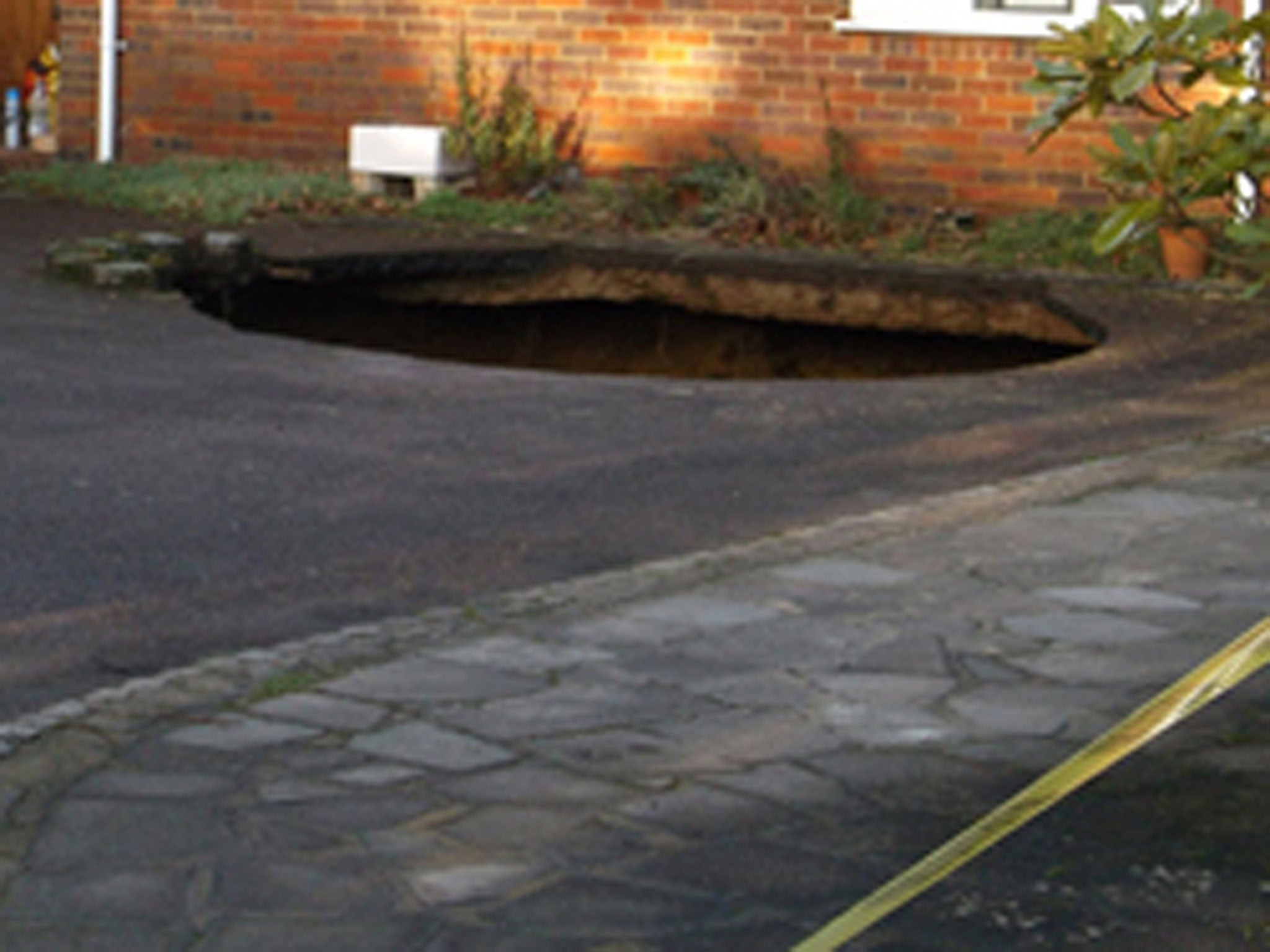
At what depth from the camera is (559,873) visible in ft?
12.4

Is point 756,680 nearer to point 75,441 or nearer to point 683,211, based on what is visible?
point 75,441

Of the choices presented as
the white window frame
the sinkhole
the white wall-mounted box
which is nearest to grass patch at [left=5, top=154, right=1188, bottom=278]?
the white wall-mounted box

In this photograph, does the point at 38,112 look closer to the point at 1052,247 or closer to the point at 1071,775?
the point at 1052,247

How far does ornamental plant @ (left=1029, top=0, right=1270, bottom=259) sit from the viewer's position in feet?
12.5

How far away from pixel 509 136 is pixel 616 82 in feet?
2.73

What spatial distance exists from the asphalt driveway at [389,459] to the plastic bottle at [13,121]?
7265 mm

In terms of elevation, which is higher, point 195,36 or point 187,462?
point 195,36

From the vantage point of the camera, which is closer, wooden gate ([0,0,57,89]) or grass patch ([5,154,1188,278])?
grass patch ([5,154,1188,278])

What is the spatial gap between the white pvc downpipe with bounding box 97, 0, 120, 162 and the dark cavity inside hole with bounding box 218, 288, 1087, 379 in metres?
5.03

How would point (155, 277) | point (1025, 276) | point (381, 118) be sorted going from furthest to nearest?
1. point (381, 118)
2. point (1025, 276)
3. point (155, 277)

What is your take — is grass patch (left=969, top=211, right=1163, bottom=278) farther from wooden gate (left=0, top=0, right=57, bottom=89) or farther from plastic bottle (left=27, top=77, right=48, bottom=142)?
wooden gate (left=0, top=0, right=57, bottom=89)

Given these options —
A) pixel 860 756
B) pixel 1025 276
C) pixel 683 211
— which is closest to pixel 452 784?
pixel 860 756

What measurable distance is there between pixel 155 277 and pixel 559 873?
8.39 metres

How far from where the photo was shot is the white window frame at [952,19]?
47.3ft
